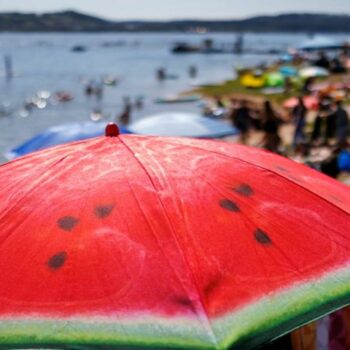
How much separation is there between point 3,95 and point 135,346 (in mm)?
44470

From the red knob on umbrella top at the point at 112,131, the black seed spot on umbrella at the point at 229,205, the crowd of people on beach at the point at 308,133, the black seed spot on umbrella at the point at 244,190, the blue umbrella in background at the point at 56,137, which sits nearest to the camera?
the black seed spot on umbrella at the point at 229,205

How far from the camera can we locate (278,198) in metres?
2.80

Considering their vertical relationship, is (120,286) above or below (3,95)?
above

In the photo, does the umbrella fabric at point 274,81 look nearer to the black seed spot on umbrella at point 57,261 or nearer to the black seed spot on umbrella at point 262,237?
the black seed spot on umbrella at point 262,237

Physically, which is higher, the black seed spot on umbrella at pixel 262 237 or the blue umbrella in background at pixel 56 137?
the black seed spot on umbrella at pixel 262 237

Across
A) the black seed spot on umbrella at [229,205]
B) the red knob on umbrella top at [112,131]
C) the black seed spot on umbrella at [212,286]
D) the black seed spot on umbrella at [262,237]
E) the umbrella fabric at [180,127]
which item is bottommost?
the umbrella fabric at [180,127]

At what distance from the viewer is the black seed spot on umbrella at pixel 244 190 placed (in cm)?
277

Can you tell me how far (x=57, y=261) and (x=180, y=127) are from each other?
780 centimetres

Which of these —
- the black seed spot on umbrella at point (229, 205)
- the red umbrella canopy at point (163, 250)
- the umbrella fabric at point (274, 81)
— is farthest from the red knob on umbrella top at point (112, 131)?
the umbrella fabric at point (274, 81)

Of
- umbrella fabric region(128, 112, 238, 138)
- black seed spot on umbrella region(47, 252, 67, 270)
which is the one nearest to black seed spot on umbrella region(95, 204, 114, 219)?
black seed spot on umbrella region(47, 252, 67, 270)

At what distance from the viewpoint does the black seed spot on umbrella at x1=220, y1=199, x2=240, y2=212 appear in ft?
8.66

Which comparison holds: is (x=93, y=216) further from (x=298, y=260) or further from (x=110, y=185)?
(x=298, y=260)

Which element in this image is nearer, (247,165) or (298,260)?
(298,260)

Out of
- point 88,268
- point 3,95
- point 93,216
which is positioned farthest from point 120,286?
point 3,95
